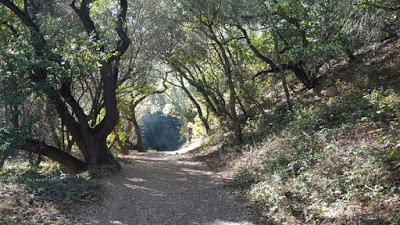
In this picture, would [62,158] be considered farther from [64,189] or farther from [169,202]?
[169,202]

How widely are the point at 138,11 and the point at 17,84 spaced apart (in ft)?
30.9

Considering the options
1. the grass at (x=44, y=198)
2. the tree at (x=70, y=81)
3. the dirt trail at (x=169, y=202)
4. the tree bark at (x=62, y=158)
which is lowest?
the dirt trail at (x=169, y=202)

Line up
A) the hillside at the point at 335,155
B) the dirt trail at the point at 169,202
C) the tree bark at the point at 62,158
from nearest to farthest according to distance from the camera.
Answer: the hillside at the point at 335,155 → the dirt trail at the point at 169,202 → the tree bark at the point at 62,158

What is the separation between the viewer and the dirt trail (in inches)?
335

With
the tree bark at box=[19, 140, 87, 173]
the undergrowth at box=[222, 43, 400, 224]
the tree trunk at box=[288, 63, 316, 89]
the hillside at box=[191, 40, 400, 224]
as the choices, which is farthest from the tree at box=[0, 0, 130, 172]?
the tree trunk at box=[288, 63, 316, 89]

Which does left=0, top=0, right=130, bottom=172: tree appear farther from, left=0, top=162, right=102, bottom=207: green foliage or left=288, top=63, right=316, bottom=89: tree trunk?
left=288, top=63, right=316, bottom=89: tree trunk

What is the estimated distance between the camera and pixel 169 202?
1021cm

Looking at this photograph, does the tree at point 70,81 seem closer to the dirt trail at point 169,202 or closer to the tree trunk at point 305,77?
the dirt trail at point 169,202

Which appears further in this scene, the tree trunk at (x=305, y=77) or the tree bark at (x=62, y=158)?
the tree trunk at (x=305, y=77)

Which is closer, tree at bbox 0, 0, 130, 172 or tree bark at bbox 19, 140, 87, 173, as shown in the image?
tree at bbox 0, 0, 130, 172

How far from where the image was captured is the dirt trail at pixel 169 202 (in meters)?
8.51

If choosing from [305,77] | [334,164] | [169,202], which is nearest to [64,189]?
[169,202]

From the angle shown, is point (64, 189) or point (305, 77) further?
point (305, 77)

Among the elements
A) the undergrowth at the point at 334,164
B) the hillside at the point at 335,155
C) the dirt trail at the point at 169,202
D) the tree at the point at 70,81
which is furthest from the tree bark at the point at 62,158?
the undergrowth at the point at 334,164
